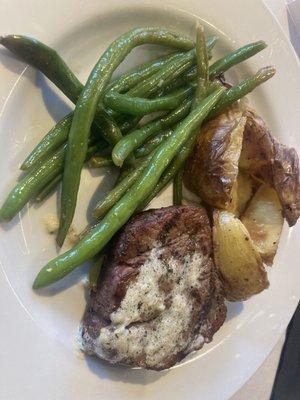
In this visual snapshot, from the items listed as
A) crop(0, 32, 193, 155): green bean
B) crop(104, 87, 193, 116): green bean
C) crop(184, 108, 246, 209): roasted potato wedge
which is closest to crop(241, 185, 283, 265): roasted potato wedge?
crop(184, 108, 246, 209): roasted potato wedge

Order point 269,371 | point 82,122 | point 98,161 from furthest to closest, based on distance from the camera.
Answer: point 269,371, point 98,161, point 82,122

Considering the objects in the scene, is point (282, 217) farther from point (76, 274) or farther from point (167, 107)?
point (76, 274)

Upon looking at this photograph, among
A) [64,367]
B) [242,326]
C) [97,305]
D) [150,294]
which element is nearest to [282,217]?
[242,326]

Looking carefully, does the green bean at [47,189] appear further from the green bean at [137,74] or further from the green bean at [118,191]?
the green bean at [137,74]

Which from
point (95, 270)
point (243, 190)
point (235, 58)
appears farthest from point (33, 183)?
point (235, 58)

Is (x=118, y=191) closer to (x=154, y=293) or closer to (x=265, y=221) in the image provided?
(x=154, y=293)

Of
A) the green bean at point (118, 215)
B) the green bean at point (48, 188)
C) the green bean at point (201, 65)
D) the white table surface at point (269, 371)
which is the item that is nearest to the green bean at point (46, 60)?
the green bean at point (48, 188)

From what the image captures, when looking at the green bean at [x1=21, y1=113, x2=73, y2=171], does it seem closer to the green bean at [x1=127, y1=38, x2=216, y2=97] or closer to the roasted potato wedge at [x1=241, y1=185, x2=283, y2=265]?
the green bean at [x1=127, y1=38, x2=216, y2=97]
